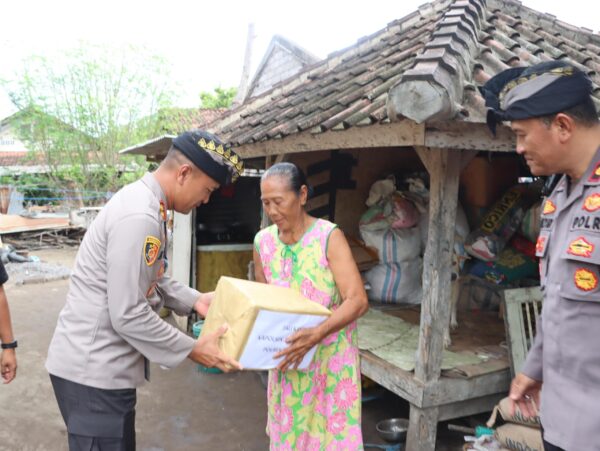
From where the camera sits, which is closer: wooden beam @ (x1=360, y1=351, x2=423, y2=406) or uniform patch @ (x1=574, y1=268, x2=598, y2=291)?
uniform patch @ (x1=574, y1=268, x2=598, y2=291)

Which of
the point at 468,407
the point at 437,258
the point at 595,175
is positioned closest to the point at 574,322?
the point at 595,175

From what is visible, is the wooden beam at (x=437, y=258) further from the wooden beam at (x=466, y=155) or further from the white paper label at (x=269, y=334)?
the white paper label at (x=269, y=334)

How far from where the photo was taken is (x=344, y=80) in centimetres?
494

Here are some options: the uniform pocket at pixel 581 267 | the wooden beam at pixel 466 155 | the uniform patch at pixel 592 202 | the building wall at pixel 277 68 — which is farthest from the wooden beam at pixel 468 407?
the building wall at pixel 277 68

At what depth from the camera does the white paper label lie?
195cm

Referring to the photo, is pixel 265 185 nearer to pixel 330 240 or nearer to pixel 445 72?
pixel 330 240

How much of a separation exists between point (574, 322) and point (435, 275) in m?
1.94

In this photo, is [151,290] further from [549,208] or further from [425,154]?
[425,154]

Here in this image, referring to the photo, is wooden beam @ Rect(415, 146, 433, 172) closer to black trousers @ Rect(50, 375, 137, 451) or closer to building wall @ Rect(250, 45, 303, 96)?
black trousers @ Rect(50, 375, 137, 451)

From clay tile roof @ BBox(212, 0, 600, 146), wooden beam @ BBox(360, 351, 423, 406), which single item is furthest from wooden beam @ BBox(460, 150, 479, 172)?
wooden beam @ BBox(360, 351, 423, 406)

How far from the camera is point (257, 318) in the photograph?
6.26 ft

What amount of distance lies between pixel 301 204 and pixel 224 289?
64cm

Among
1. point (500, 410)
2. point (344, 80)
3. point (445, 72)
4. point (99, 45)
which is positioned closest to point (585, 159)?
point (445, 72)

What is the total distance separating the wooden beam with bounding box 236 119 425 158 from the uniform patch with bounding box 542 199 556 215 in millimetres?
1132
